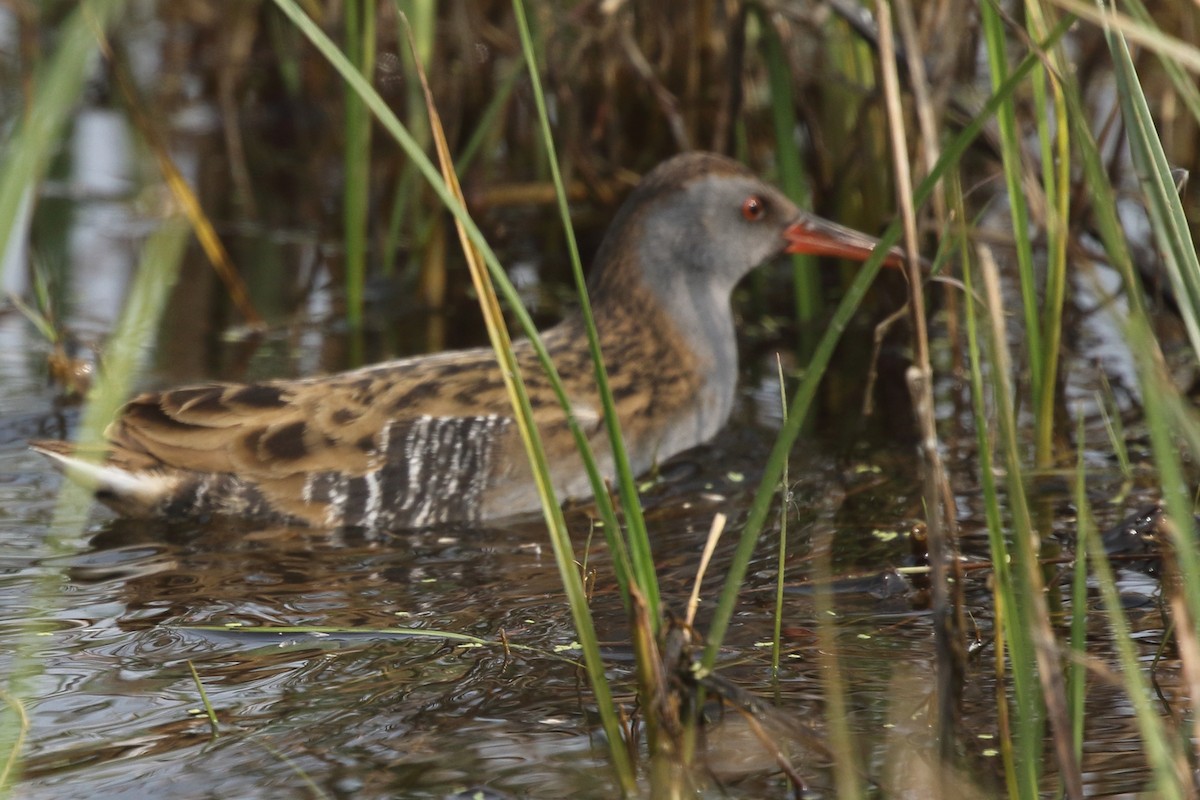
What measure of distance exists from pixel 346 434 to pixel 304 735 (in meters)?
1.34

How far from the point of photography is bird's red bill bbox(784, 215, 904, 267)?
450cm

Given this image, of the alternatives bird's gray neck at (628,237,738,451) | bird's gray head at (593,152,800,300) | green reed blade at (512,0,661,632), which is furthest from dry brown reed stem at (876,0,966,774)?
bird's gray head at (593,152,800,300)

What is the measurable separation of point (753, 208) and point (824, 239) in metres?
0.22

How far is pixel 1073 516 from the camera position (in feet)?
11.6

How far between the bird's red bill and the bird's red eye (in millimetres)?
92

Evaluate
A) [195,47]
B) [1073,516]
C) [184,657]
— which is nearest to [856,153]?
[1073,516]

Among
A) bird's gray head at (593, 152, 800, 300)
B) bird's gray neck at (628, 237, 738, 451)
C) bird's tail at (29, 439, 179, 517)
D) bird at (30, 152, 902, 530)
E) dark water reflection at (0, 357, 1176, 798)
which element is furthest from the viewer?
bird's gray head at (593, 152, 800, 300)

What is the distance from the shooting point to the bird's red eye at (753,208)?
14.7 feet

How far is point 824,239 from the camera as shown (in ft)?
14.9

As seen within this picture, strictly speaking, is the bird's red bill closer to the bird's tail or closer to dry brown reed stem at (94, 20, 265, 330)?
dry brown reed stem at (94, 20, 265, 330)

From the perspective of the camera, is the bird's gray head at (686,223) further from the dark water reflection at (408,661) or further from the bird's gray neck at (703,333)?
the dark water reflection at (408,661)

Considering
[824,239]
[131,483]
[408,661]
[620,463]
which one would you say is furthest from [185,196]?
[620,463]

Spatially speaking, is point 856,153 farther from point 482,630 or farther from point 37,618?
point 37,618

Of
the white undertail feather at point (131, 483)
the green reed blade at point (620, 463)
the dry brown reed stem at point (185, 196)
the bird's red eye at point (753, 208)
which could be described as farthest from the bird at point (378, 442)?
the green reed blade at point (620, 463)
